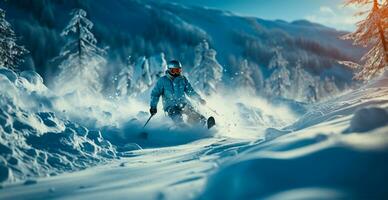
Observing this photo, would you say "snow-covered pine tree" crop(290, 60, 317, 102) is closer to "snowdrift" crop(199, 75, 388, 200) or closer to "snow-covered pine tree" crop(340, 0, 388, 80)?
"snow-covered pine tree" crop(340, 0, 388, 80)

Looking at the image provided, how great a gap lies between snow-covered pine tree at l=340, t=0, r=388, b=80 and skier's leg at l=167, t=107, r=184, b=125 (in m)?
14.6

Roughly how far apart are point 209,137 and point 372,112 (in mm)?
6507

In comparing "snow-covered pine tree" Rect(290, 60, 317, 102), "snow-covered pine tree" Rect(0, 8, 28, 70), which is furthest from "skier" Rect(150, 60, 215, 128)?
"snow-covered pine tree" Rect(290, 60, 317, 102)

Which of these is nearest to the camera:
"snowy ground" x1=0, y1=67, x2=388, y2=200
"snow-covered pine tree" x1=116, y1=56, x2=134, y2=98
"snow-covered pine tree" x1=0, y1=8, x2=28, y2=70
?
"snowy ground" x1=0, y1=67, x2=388, y2=200

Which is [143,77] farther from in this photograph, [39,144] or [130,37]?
[130,37]

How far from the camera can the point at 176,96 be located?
446 inches

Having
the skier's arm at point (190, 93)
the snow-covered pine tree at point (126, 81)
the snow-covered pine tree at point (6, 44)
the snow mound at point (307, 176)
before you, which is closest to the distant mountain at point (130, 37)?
the snow-covered pine tree at point (126, 81)

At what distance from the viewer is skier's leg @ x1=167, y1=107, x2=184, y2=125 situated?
1109 cm

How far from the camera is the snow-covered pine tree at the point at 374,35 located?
21969 mm

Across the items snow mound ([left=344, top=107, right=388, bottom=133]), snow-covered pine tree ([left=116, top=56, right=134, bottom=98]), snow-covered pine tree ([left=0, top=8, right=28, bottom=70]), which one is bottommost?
snow mound ([left=344, top=107, right=388, bottom=133])

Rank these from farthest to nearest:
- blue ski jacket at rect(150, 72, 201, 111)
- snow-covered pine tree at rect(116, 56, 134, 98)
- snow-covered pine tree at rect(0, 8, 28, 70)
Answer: snow-covered pine tree at rect(116, 56, 134, 98) → snow-covered pine tree at rect(0, 8, 28, 70) → blue ski jacket at rect(150, 72, 201, 111)

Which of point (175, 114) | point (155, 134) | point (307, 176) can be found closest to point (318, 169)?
point (307, 176)

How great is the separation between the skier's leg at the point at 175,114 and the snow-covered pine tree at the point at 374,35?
14558mm

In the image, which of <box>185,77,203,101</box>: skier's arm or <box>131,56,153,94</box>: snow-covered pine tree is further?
<box>131,56,153,94</box>: snow-covered pine tree
